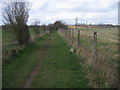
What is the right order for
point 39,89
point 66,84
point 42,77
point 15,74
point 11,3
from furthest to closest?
point 11,3 → point 15,74 → point 42,77 → point 66,84 → point 39,89

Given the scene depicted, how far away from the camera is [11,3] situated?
25.5 m

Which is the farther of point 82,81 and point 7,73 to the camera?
point 7,73

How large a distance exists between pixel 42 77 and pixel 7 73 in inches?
72.0

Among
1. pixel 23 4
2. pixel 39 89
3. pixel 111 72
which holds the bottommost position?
pixel 39 89

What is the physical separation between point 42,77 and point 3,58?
4840mm

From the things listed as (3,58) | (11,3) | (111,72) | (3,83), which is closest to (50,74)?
(3,83)

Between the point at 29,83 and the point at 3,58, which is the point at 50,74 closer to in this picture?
the point at 29,83

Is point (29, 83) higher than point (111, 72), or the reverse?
point (111, 72)

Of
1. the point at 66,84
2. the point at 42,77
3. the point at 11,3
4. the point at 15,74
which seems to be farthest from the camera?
the point at 11,3

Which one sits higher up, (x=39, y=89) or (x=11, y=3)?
(x=11, y=3)

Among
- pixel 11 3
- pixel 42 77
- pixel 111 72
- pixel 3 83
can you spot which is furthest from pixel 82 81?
pixel 11 3

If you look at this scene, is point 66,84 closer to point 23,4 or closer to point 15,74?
point 15,74

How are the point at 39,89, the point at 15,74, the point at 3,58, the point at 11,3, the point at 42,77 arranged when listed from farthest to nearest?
the point at 11,3
the point at 3,58
the point at 15,74
the point at 42,77
the point at 39,89

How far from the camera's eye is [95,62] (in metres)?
9.66
